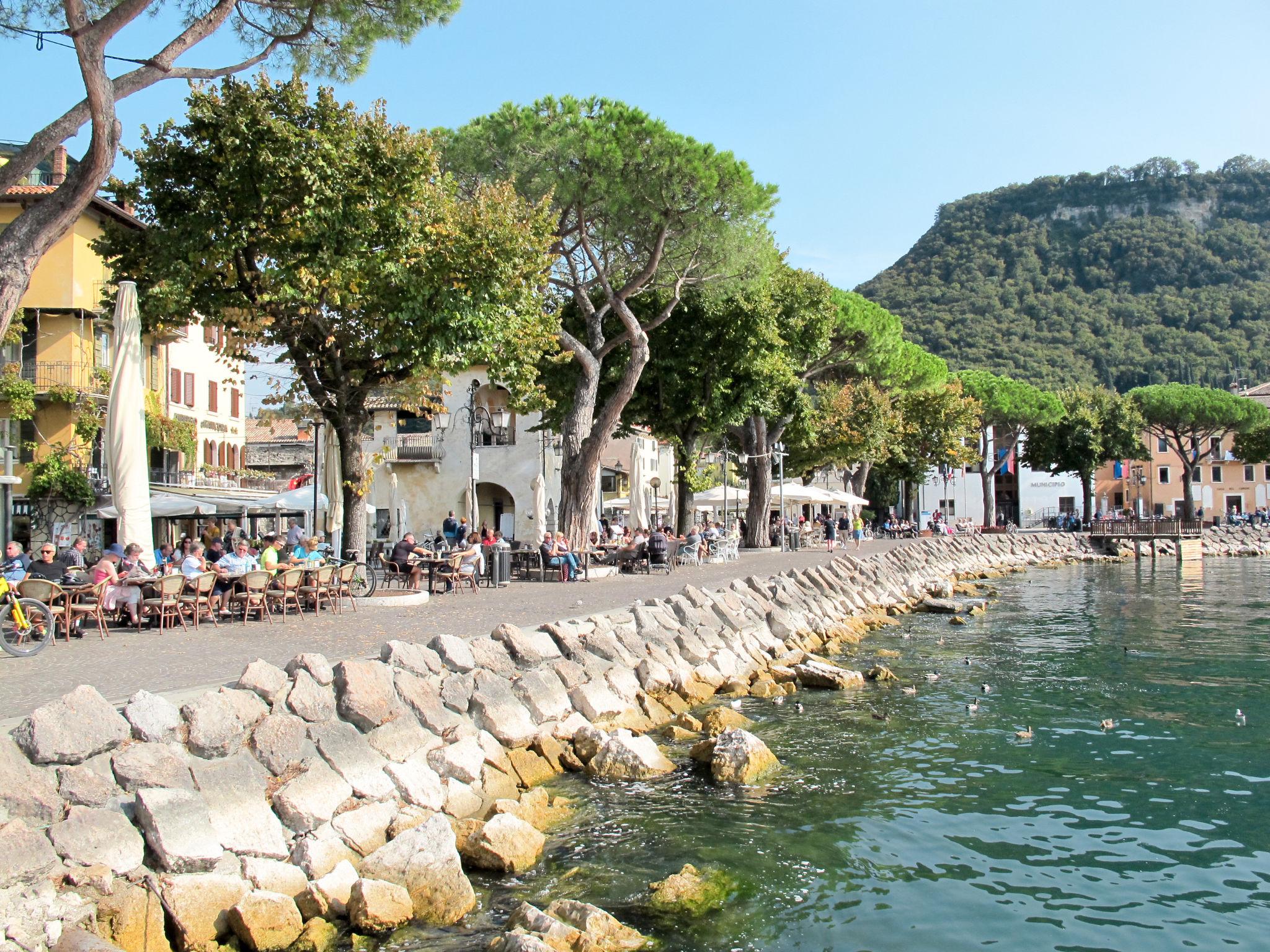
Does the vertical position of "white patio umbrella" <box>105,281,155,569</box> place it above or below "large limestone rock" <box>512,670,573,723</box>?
above

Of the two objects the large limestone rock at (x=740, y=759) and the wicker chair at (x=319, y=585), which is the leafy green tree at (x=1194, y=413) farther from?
the large limestone rock at (x=740, y=759)

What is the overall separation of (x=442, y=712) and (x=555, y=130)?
1703cm

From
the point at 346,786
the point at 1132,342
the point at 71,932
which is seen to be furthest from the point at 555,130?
the point at 1132,342

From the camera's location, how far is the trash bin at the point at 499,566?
2152 cm

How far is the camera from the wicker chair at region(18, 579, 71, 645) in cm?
1158

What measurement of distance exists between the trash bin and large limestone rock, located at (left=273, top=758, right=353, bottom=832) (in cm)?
1367

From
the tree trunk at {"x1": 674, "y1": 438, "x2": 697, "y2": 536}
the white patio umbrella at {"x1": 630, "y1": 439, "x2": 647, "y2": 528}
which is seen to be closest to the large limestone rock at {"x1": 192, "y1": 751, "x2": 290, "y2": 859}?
the white patio umbrella at {"x1": 630, "y1": 439, "x2": 647, "y2": 528}

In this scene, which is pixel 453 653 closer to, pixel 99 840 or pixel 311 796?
pixel 311 796

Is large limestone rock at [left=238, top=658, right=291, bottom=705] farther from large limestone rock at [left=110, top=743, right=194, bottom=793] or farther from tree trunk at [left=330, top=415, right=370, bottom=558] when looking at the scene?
tree trunk at [left=330, top=415, right=370, bottom=558]

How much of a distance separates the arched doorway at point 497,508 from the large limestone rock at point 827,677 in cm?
2929

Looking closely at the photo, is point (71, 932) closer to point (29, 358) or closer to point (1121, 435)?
point (29, 358)

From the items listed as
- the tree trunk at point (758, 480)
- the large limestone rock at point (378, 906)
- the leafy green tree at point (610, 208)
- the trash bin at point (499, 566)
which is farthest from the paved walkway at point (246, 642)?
the tree trunk at point (758, 480)

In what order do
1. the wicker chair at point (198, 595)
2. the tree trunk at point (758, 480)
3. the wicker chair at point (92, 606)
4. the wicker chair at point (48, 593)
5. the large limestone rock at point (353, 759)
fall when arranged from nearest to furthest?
the large limestone rock at point (353, 759) → the wicker chair at point (48, 593) → the wicker chair at point (92, 606) → the wicker chair at point (198, 595) → the tree trunk at point (758, 480)

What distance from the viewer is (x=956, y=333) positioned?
120 m
